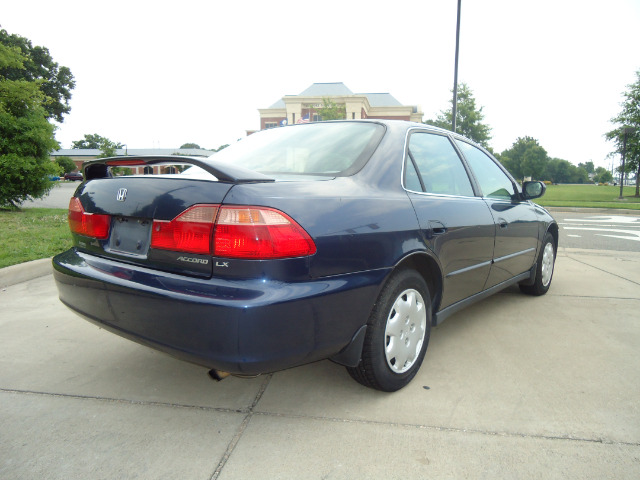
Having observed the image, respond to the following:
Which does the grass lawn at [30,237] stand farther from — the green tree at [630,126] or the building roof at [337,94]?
A: the building roof at [337,94]

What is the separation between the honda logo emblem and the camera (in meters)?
2.08

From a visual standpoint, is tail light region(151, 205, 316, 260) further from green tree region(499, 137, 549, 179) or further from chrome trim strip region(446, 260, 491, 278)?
green tree region(499, 137, 549, 179)

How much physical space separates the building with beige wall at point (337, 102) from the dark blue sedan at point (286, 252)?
55.3 meters

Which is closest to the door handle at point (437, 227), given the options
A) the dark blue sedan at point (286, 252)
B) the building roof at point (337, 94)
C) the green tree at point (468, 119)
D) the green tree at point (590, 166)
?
the dark blue sedan at point (286, 252)

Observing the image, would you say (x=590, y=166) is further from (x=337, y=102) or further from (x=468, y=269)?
(x=468, y=269)

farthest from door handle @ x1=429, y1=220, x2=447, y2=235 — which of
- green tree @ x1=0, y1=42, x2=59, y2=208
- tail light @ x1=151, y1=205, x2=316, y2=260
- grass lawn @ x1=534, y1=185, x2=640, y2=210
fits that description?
grass lawn @ x1=534, y1=185, x2=640, y2=210

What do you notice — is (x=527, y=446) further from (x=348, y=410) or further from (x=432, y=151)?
(x=432, y=151)

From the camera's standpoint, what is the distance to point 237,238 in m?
1.71

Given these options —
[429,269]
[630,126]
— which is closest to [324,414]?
[429,269]

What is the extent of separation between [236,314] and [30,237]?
20.5 ft

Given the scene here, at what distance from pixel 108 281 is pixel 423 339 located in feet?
5.54

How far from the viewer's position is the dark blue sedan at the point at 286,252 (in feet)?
5.62

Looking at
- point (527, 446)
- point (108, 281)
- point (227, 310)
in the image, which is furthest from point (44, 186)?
point (527, 446)

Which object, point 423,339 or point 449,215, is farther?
point 449,215
